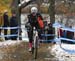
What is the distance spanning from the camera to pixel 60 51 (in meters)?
11.5

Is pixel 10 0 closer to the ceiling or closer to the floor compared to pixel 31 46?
closer to the ceiling

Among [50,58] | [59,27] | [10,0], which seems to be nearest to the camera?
[50,58]

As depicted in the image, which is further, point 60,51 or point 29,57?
point 60,51

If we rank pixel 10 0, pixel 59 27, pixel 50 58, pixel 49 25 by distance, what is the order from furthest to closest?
1. pixel 10 0
2. pixel 49 25
3. pixel 59 27
4. pixel 50 58

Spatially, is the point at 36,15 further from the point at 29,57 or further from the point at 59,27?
the point at 59,27

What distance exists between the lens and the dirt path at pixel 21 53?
1013 centimetres

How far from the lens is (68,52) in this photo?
11.4 meters

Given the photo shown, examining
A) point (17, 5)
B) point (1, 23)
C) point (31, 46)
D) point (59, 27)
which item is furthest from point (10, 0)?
point (31, 46)

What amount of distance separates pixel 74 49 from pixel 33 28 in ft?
7.05

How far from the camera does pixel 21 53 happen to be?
11.1 meters

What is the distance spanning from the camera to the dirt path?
10132 millimetres

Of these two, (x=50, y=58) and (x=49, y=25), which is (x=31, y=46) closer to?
(x=50, y=58)

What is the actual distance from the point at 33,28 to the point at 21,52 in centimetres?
123

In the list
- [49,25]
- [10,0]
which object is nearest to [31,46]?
Answer: [49,25]
